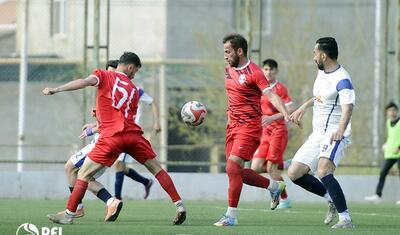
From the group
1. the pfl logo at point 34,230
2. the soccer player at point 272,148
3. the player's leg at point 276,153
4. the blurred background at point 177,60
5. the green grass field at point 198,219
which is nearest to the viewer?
the pfl logo at point 34,230

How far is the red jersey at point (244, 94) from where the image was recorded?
14.5 meters

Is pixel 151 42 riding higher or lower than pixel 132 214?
higher

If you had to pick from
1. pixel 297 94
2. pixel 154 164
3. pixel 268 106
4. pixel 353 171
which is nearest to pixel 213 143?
pixel 297 94

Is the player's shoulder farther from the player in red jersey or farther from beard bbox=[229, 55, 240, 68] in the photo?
the player in red jersey

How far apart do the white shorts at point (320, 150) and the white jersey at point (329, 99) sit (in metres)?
0.09

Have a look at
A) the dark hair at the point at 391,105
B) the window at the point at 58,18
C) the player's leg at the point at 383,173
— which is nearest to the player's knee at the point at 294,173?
the player's leg at the point at 383,173

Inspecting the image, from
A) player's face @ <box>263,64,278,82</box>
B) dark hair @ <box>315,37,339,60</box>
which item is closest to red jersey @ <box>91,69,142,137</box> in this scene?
dark hair @ <box>315,37,339,60</box>

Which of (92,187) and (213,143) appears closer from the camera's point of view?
(92,187)

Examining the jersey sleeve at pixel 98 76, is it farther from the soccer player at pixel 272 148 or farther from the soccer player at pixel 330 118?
the soccer player at pixel 272 148

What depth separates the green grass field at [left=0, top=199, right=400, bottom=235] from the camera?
44.0ft

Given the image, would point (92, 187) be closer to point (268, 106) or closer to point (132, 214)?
point (132, 214)

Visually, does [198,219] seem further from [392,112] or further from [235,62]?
[392,112]

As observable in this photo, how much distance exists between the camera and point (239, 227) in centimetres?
1405

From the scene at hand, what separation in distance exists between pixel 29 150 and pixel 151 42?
4837 millimetres
